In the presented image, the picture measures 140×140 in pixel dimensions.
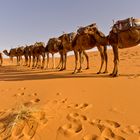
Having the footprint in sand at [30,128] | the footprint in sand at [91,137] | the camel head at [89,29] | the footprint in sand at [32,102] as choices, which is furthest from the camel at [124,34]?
the footprint in sand at [91,137]

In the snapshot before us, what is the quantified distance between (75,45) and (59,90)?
24.6 ft

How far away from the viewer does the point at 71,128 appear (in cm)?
679

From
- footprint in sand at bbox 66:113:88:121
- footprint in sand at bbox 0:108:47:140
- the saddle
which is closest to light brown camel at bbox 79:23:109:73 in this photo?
the saddle

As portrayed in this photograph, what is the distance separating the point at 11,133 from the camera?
22.3 ft

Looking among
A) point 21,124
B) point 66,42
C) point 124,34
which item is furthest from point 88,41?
point 21,124

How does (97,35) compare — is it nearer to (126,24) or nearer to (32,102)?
(126,24)

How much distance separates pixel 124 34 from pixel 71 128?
23.5 ft

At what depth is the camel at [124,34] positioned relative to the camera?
1271 cm

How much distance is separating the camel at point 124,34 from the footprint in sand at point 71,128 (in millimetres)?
6173

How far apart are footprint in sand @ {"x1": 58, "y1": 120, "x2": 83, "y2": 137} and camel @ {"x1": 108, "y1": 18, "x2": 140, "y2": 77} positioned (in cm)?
617

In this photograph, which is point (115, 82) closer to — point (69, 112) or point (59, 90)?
point (59, 90)

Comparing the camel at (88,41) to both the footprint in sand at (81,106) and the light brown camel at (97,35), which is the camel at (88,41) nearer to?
the light brown camel at (97,35)

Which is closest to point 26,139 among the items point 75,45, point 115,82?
point 115,82

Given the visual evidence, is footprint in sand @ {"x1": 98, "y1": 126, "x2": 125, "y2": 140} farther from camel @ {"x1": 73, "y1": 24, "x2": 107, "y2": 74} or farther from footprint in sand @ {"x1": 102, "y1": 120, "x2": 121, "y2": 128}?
camel @ {"x1": 73, "y1": 24, "x2": 107, "y2": 74}
